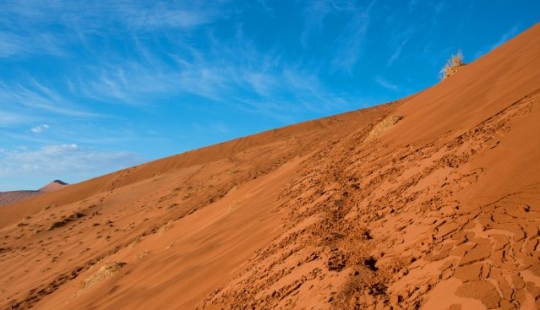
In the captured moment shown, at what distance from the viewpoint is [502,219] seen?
2975mm

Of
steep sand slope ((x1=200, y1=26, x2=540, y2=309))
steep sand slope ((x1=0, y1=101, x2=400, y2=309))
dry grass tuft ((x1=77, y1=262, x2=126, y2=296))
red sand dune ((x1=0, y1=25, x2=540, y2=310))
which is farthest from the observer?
dry grass tuft ((x1=77, y1=262, x2=126, y2=296))

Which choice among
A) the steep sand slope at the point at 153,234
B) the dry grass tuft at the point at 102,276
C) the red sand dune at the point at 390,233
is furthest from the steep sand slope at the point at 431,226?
the dry grass tuft at the point at 102,276

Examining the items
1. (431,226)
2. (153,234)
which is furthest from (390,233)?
(153,234)

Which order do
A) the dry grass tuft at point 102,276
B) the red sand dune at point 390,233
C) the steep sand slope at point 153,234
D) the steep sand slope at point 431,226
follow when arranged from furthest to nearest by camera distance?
the dry grass tuft at point 102,276
the steep sand slope at point 153,234
the red sand dune at point 390,233
the steep sand slope at point 431,226

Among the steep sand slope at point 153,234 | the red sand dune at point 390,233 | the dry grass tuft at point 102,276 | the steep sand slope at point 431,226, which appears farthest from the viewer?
the dry grass tuft at point 102,276

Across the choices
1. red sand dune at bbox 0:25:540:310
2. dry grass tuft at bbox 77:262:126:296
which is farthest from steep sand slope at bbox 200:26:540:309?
dry grass tuft at bbox 77:262:126:296

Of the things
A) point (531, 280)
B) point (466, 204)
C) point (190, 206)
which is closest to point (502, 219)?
point (466, 204)

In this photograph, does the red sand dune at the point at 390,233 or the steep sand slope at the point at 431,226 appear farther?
the red sand dune at the point at 390,233

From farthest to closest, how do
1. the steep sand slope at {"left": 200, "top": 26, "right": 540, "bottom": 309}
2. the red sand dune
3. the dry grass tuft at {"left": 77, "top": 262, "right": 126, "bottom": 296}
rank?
the dry grass tuft at {"left": 77, "top": 262, "right": 126, "bottom": 296} → the red sand dune → the steep sand slope at {"left": 200, "top": 26, "right": 540, "bottom": 309}

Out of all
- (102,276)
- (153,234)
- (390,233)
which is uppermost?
(153,234)

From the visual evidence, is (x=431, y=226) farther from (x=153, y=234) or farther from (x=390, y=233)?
(x=153, y=234)

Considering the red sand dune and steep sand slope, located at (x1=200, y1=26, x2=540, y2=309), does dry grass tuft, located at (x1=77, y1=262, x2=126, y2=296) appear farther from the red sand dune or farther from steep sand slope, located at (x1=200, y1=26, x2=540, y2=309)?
steep sand slope, located at (x1=200, y1=26, x2=540, y2=309)

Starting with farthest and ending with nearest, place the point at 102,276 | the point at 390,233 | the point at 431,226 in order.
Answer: the point at 102,276
the point at 390,233
the point at 431,226

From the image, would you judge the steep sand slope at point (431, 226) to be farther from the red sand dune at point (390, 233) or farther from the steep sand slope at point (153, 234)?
the steep sand slope at point (153, 234)
